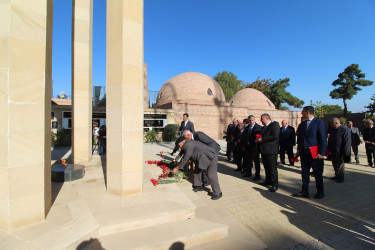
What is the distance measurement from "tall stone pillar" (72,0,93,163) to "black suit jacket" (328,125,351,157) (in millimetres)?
7456

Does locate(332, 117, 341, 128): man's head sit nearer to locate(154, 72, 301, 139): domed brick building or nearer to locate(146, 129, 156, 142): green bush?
locate(146, 129, 156, 142): green bush

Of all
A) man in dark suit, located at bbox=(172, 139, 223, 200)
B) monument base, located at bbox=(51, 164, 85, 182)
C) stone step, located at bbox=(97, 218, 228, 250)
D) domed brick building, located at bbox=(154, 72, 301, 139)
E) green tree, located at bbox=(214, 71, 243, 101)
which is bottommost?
stone step, located at bbox=(97, 218, 228, 250)

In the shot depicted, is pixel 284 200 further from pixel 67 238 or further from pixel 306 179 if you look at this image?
pixel 67 238

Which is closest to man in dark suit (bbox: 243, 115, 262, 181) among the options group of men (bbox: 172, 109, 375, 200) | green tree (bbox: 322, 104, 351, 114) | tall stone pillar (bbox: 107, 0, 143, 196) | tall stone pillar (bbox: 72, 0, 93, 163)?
group of men (bbox: 172, 109, 375, 200)

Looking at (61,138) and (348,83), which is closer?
(61,138)

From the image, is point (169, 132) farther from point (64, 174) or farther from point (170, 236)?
point (170, 236)

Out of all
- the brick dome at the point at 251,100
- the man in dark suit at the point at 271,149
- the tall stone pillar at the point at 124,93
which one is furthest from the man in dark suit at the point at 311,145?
the brick dome at the point at 251,100

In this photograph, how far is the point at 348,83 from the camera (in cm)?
Answer: 3600

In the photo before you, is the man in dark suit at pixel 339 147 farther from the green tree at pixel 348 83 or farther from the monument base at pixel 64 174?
the green tree at pixel 348 83

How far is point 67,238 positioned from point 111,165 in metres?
1.47

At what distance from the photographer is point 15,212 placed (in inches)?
88.9

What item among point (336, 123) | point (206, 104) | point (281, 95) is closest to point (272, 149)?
point (336, 123)

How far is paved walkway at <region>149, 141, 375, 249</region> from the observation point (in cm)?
261

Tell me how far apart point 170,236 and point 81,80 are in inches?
211
